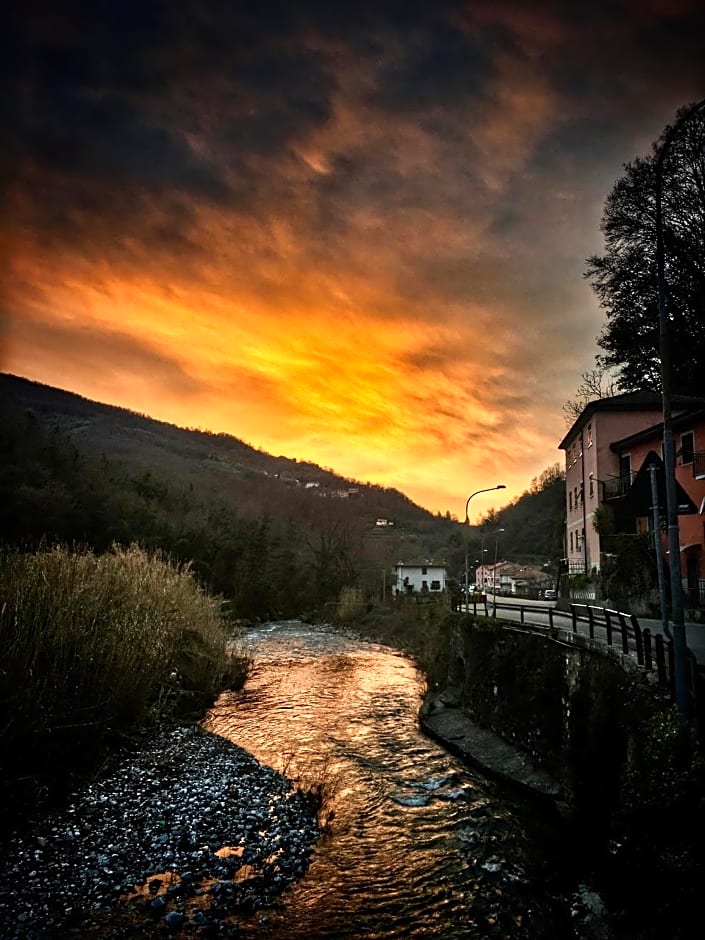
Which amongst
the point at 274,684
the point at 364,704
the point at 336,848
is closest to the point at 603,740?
the point at 336,848

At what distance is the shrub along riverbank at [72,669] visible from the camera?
8867 millimetres

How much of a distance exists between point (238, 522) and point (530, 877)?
5321 centimetres

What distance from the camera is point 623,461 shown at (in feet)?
106

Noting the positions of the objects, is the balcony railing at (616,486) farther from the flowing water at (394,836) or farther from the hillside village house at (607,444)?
the flowing water at (394,836)

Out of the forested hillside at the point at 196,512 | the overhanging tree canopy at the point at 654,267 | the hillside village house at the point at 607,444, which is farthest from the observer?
the forested hillside at the point at 196,512

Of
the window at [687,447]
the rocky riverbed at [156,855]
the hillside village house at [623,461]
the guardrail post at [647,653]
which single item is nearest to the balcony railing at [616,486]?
the hillside village house at [623,461]

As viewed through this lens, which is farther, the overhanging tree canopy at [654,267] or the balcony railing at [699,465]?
the balcony railing at [699,465]

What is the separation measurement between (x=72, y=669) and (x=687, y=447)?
84.9 feet

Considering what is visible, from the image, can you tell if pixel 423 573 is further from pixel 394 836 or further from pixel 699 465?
pixel 394 836

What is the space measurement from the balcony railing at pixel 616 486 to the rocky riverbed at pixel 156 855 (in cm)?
2609

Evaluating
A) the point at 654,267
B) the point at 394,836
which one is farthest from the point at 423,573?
the point at 394,836

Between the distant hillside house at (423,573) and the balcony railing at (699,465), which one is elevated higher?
the balcony railing at (699,465)

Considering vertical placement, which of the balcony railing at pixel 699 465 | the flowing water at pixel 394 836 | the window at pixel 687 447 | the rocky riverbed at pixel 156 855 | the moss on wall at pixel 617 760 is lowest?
the flowing water at pixel 394 836

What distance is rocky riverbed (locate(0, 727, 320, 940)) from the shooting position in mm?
6430
